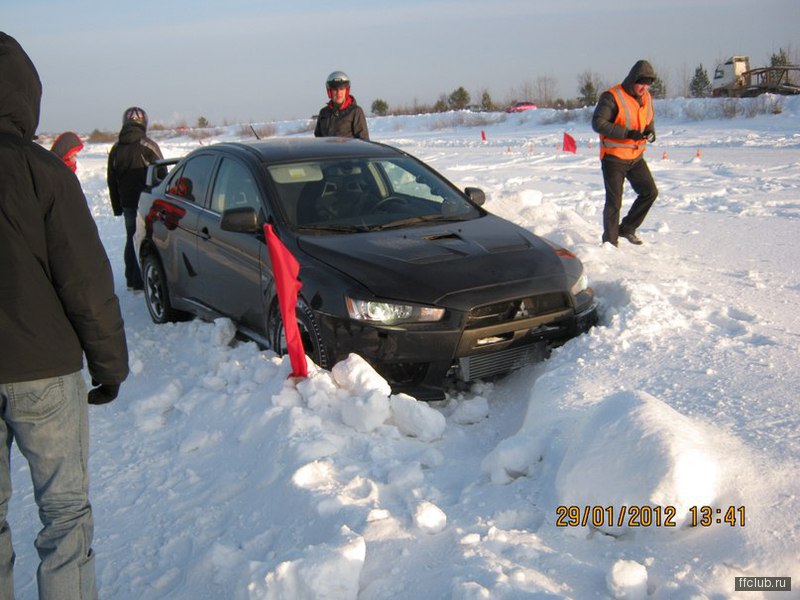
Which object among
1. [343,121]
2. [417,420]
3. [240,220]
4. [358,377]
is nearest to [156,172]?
[343,121]

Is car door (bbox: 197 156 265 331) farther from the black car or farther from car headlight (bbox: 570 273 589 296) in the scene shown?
car headlight (bbox: 570 273 589 296)

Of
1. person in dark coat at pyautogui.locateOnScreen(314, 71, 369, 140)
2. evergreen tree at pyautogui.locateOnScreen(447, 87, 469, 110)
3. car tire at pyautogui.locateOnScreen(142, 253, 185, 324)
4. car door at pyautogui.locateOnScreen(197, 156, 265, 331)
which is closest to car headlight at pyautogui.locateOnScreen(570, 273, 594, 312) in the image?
car door at pyautogui.locateOnScreen(197, 156, 265, 331)

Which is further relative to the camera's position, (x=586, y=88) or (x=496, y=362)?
(x=586, y=88)

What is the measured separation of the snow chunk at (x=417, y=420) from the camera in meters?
4.04

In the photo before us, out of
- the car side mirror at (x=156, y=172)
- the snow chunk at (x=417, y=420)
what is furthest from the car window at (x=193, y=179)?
the snow chunk at (x=417, y=420)

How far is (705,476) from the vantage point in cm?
299

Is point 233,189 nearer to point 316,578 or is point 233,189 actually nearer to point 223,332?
point 223,332

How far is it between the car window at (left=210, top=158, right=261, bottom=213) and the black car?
0.01 meters

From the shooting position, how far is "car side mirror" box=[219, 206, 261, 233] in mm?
5062

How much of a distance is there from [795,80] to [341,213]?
34178 millimetres

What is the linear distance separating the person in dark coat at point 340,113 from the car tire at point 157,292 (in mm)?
2462

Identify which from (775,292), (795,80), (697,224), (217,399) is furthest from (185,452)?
(795,80)

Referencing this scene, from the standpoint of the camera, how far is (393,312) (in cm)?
435

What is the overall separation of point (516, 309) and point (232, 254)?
6.94 ft
